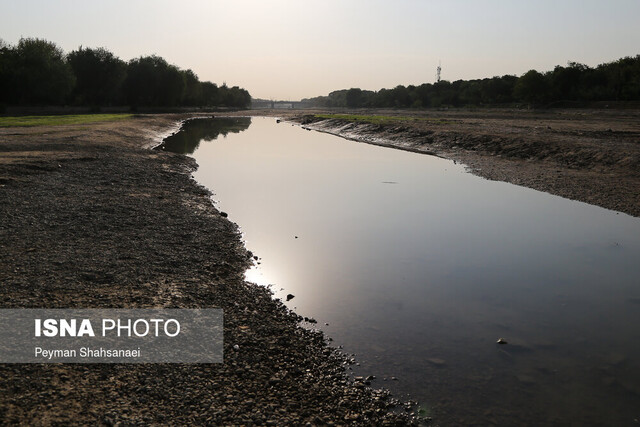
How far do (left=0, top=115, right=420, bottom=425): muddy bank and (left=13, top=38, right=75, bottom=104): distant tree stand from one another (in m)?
83.8

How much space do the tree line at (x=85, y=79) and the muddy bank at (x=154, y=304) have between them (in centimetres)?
8454

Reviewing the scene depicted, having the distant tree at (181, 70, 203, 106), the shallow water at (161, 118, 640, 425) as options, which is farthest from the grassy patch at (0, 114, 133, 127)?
the distant tree at (181, 70, 203, 106)

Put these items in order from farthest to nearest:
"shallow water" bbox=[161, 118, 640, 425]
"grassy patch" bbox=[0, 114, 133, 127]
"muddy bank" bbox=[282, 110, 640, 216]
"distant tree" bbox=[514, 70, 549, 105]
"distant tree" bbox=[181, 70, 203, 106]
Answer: "distant tree" bbox=[181, 70, 203, 106], "distant tree" bbox=[514, 70, 549, 105], "grassy patch" bbox=[0, 114, 133, 127], "muddy bank" bbox=[282, 110, 640, 216], "shallow water" bbox=[161, 118, 640, 425]

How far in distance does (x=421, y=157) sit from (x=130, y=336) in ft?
131

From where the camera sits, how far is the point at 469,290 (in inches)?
472

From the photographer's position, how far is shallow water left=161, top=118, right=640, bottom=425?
7.68m

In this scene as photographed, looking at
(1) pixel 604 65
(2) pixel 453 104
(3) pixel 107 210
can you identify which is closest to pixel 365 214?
(3) pixel 107 210

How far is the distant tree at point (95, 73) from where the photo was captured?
112 meters

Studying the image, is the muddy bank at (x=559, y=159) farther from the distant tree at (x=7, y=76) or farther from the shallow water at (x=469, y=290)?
the distant tree at (x=7, y=76)

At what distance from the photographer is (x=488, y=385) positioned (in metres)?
7.78

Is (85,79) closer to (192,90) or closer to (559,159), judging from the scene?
(192,90)

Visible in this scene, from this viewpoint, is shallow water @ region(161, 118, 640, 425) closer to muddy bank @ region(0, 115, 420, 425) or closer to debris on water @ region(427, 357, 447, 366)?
debris on water @ region(427, 357, 447, 366)

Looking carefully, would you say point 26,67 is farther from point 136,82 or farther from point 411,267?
point 411,267

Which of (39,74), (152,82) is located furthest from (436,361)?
(152,82)
